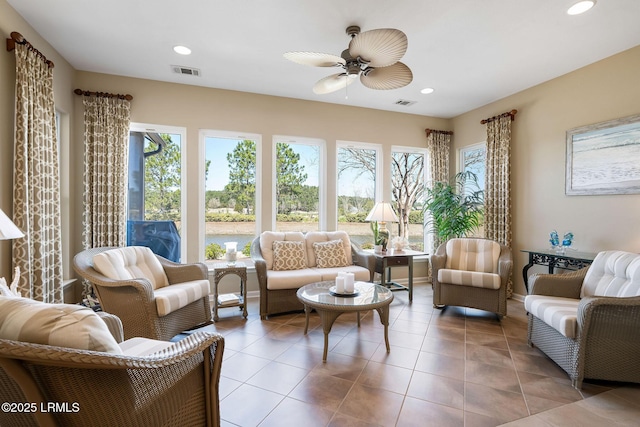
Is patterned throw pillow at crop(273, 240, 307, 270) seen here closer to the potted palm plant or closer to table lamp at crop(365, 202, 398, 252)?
table lamp at crop(365, 202, 398, 252)

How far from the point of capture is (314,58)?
7.98ft

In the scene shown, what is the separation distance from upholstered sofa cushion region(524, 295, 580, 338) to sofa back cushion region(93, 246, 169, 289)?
3422 millimetres

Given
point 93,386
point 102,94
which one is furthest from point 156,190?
point 93,386

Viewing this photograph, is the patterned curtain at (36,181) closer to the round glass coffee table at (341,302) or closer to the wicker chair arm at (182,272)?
the wicker chair arm at (182,272)

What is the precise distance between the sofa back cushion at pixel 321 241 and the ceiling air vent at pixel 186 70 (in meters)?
2.45

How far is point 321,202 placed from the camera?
4914 millimetres

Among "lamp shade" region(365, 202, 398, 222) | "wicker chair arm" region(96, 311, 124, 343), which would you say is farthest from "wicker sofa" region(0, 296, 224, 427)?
"lamp shade" region(365, 202, 398, 222)

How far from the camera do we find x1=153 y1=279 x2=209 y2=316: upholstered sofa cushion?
2.58m

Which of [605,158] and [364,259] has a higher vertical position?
[605,158]

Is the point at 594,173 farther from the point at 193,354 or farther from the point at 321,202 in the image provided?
the point at 193,354

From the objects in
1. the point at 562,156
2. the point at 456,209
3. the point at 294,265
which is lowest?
the point at 294,265

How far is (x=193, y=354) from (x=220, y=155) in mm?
3481

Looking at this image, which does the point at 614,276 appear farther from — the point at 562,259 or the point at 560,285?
the point at 562,259

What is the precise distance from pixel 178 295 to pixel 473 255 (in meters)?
3.34
